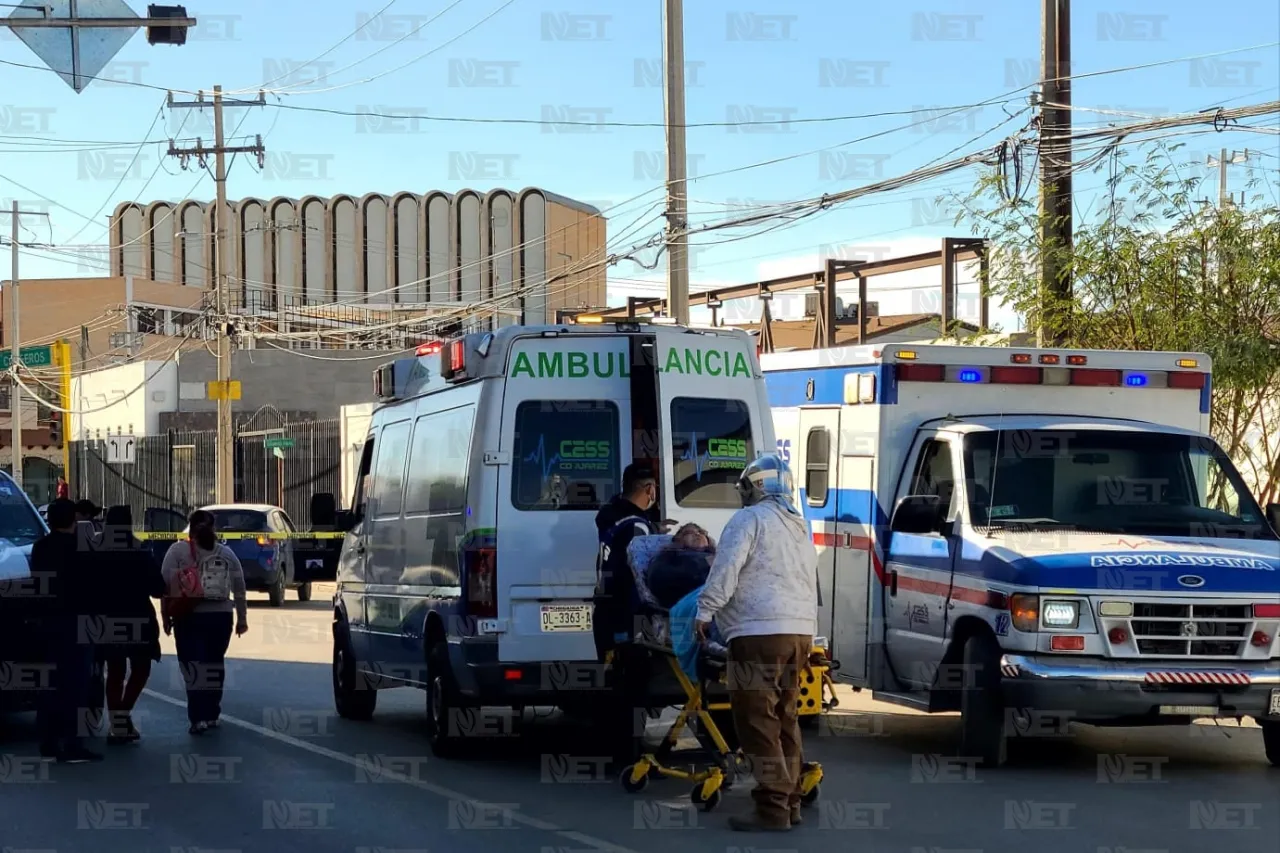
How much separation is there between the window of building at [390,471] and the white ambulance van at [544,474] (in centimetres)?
82

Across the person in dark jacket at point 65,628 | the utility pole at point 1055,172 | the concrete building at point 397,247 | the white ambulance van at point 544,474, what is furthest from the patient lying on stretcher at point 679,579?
the concrete building at point 397,247

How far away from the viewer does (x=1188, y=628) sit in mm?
10383

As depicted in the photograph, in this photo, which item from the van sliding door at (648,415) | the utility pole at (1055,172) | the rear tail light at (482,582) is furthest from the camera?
the utility pole at (1055,172)

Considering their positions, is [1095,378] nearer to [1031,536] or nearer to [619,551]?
[1031,536]

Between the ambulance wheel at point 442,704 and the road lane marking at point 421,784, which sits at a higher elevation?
the ambulance wheel at point 442,704

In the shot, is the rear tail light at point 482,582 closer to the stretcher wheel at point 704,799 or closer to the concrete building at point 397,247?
the stretcher wheel at point 704,799

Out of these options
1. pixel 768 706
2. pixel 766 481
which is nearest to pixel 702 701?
pixel 768 706

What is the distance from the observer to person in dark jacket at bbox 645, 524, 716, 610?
963cm

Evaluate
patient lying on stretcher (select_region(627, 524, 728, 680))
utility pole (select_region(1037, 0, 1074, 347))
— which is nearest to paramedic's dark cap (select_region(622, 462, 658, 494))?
patient lying on stretcher (select_region(627, 524, 728, 680))

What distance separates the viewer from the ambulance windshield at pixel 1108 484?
11.4 metres

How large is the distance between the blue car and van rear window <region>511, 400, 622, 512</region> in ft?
56.3

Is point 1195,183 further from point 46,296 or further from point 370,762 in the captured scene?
point 46,296

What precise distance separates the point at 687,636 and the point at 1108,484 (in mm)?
3869

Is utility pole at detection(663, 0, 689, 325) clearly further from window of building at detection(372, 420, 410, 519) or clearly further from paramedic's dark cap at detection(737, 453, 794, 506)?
paramedic's dark cap at detection(737, 453, 794, 506)
